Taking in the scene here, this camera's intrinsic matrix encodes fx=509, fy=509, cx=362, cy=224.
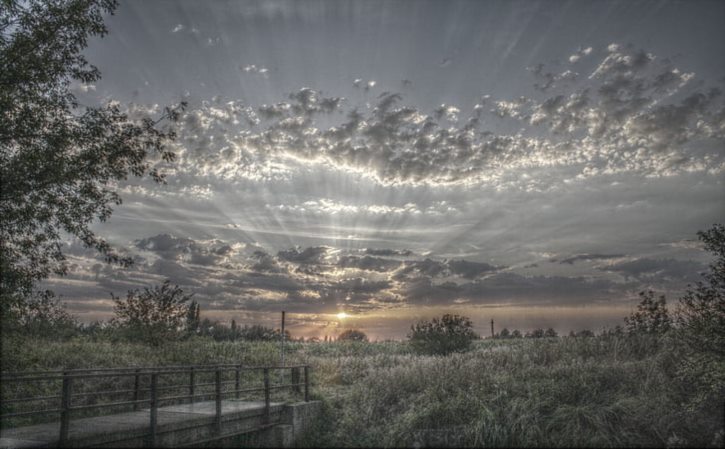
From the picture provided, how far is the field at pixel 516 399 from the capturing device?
555 inches

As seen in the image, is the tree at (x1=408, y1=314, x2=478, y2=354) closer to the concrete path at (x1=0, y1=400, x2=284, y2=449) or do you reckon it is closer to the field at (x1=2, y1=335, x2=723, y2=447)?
the field at (x1=2, y1=335, x2=723, y2=447)

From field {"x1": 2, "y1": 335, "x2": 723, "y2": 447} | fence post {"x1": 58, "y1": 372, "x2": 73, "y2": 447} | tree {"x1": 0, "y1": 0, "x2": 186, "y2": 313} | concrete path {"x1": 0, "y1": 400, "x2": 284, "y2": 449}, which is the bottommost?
field {"x1": 2, "y1": 335, "x2": 723, "y2": 447}

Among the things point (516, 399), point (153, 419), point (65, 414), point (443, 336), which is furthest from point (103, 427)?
point (443, 336)

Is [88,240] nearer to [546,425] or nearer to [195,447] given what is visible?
[195,447]

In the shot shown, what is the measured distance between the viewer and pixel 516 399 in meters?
16.2

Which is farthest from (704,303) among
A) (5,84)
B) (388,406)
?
(5,84)

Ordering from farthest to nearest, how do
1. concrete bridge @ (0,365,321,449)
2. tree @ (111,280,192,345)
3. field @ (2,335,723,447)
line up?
tree @ (111,280,192,345) < field @ (2,335,723,447) < concrete bridge @ (0,365,321,449)

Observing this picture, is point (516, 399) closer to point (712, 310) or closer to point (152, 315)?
point (712, 310)

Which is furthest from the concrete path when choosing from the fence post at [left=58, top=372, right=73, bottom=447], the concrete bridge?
the fence post at [left=58, top=372, right=73, bottom=447]

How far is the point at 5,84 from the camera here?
12.8 meters

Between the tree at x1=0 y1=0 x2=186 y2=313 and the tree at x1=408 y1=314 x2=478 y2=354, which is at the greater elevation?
the tree at x1=0 y1=0 x2=186 y2=313

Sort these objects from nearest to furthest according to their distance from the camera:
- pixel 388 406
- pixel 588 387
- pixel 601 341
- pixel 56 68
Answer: pixel 56 68 → pixel 588 387 → pixel 388 406 → pixel 601 341

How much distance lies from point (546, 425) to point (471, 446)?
2.33 m

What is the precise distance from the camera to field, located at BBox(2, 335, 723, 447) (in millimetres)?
14094
